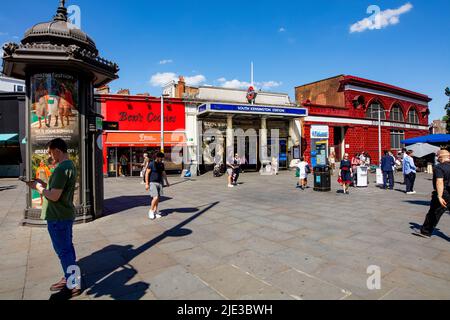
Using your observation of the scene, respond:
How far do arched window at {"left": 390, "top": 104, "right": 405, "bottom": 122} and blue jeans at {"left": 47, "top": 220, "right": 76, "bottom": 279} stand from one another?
3699cm

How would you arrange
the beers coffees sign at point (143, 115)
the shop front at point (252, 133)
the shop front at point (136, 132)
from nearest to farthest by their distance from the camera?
the shop front at point (136, 132), the beers coffees sign at point (143, 115), the shop front at point (252, 133)

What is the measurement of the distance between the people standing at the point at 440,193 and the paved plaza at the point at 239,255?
1.09 feet

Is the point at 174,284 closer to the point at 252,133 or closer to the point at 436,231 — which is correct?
the point at 436,231

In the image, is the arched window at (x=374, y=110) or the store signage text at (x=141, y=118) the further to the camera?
the arched window at (x=374, y=110)

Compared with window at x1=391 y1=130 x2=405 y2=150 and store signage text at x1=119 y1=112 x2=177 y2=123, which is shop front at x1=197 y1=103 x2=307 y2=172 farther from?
window at x1=391 y1=130 x2=405 y2=150

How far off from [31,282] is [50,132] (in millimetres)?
3900

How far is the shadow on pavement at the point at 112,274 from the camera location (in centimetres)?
317

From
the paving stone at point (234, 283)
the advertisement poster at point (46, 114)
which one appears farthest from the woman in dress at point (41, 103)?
the paving stone at point (234, 283)

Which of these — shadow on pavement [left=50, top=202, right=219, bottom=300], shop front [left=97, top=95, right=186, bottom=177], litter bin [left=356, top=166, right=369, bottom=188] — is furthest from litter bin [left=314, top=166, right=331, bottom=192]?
shop front [left=97, top=95, right=186, bottom=177]

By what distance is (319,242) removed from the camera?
5.02 meters

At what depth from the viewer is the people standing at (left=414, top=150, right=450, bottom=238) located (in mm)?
4922

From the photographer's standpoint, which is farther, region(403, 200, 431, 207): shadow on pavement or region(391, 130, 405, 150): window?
region(391, 130, 405, 150): window

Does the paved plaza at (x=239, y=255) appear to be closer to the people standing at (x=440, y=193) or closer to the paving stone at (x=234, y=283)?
the paving stone at (x=234, y=283)

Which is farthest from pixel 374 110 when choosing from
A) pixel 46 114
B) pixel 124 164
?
pixel 46 114
